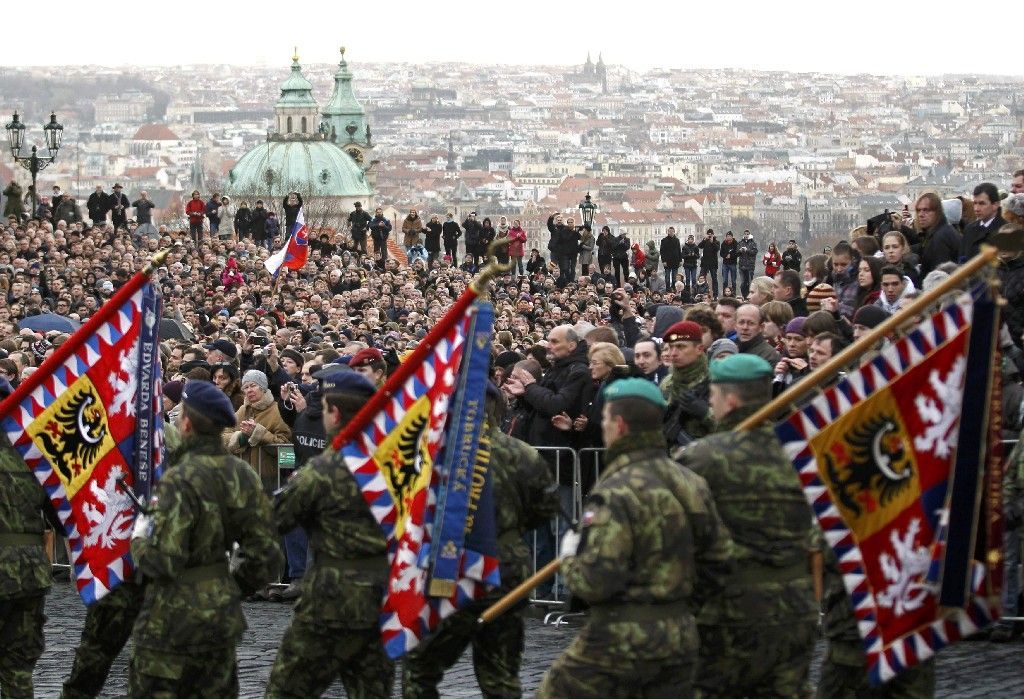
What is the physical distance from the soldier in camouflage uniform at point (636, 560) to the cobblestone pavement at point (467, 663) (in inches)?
115

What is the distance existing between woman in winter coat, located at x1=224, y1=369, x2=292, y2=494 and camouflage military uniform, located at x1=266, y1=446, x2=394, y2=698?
4.39m

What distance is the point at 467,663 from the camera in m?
11.9

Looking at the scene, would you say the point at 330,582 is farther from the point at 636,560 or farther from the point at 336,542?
the point at 636,560

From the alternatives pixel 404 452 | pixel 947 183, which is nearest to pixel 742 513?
pixel 404 452

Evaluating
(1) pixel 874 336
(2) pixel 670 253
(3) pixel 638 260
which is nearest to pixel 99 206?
(2) pixel 670 253

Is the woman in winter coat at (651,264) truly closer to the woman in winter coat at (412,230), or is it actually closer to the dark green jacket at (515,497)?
→ the woman in winter coat at (412,230)

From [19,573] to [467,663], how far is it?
292 cm

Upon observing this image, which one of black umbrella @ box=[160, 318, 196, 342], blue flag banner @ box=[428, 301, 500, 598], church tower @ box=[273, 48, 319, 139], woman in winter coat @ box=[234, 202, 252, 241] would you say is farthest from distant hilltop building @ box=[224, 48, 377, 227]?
blue flag banner @ box=[428, 301, 500, 598]

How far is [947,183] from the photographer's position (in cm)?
19900

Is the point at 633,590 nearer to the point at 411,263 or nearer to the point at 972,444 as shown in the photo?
the point at 972,444

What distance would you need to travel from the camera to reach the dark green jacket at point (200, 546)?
28.4 feet

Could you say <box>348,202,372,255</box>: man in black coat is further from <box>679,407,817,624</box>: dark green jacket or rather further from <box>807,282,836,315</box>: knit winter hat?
<box>679,407,817,624</box>: dark green jacket

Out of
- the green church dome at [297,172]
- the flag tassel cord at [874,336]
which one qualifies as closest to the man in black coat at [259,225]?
the flag tassel cord at [874,336]

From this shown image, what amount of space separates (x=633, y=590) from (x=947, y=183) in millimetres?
195585
